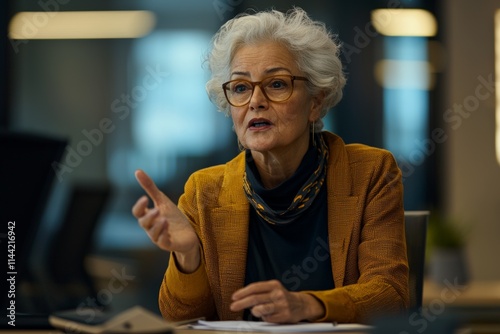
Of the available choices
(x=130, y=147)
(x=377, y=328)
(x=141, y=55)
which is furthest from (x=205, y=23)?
(x=377, y=328)

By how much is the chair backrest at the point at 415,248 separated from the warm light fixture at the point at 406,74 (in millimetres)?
4040

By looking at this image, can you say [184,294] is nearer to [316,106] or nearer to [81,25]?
[316,106]

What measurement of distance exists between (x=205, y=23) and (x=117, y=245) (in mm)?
1569

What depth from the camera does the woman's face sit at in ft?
6.87

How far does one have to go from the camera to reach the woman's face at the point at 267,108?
209cm

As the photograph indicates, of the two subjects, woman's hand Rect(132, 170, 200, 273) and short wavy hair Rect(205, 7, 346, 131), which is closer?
woman's hand Rect(132, 170, 200, 273)

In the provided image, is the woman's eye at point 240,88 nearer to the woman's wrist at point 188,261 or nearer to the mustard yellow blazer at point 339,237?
the mustard yellow blazer at point 339,237

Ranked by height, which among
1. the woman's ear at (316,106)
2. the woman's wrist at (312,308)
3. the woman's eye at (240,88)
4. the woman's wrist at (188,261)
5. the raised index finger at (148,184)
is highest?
the woman's eye at (240,88)

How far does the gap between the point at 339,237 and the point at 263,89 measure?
39 centimetres

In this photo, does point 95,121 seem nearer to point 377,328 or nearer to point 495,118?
point 495,118

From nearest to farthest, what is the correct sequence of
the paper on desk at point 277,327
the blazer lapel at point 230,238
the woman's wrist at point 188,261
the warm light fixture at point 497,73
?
the paper on desk at point 277,327, the woman's wrist at point 188,261, the blazer lapel at point 230,238, the warm light fixture at point 497,73

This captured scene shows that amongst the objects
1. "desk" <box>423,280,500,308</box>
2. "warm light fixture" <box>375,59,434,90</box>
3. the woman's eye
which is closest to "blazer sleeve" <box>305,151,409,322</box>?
the woman's eye

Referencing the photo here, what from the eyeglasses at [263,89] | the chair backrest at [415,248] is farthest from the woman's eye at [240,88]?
the chair backrest at [415,248]

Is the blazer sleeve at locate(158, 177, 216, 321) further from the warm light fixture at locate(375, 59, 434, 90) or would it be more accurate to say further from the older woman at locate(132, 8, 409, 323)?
the warm light fixture at locate(375, 59, 434, 90)
